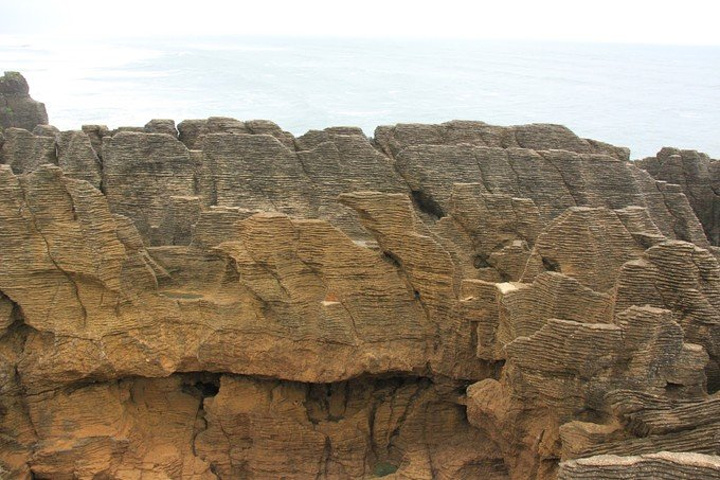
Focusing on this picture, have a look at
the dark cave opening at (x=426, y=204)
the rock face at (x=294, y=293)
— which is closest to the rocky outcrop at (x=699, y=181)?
the rock face at (x=294, y=293)

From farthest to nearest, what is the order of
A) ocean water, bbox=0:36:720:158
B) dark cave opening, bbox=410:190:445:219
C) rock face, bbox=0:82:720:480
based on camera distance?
ocean water, bbox=0:36:720:158 < dark cave opening, bbox=410:190:445:219 < rock face, bbox=0:82:720:480

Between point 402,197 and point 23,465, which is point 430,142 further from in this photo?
point 23,465

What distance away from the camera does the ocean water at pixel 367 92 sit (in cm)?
5731

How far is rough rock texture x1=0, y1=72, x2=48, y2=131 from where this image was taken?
68.3ft

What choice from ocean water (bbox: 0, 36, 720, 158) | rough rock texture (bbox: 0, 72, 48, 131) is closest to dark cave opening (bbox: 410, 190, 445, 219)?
rough rock texture (bbox: 0, 72, 48, 131)

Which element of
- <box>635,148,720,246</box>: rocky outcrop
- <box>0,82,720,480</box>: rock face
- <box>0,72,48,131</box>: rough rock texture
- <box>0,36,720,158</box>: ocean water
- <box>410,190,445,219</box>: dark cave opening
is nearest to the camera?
<box>0,82,720,480</box>: rock face

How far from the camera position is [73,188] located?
1346 cm

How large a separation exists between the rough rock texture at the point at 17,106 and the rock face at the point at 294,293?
5525 millimetres

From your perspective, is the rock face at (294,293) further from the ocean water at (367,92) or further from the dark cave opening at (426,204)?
the ocean water at (367,92)

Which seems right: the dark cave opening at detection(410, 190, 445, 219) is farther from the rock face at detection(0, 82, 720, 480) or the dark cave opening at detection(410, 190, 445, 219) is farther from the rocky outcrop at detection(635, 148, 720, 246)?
the rocky outcrop at detection(635, 148, 720, 246)

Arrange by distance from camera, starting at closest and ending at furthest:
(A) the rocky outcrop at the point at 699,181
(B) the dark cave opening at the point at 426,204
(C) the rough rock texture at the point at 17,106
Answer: (B) the dark cave opening at the point at 426,204 → (A) the rocky outcrop at the point at 699,181 → (C) the rough rock texture at the point at 17,106

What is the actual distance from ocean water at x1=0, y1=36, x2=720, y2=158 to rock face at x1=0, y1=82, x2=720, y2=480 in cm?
3486

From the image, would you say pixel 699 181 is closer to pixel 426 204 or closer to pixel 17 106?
pixel 426 204

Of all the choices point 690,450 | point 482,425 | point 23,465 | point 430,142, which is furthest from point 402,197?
point 23,465
